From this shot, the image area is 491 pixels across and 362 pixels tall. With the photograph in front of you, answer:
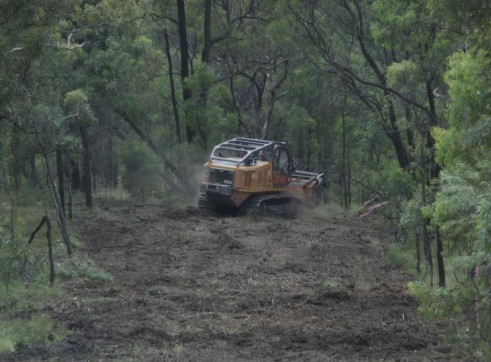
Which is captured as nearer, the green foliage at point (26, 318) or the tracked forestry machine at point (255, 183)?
the green foliage at point (26, 318)

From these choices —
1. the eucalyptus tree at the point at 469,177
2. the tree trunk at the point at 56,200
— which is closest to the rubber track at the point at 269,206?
the tree trunk at the point at 56,200

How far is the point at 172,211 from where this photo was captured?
33.2m

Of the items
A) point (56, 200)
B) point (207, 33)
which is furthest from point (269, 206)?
point (56, 200)

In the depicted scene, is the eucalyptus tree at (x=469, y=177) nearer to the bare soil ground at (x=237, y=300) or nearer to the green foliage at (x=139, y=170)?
the bare soil ground at (x=237, y=300)

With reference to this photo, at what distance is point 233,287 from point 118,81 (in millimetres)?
14483

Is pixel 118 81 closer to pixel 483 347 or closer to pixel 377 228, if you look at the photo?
pixel 377 228

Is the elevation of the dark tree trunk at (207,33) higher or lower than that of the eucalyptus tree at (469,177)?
higher

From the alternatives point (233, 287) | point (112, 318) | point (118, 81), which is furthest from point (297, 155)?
point (112, 318)

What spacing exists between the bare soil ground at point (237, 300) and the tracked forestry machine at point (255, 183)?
259cm

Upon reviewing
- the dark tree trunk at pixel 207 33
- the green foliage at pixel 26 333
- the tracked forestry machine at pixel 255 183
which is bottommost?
the green foliage at pixel 26 333

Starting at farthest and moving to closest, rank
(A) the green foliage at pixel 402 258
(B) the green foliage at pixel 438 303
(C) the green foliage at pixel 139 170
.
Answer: (C) the green foliage at pixel 139 170 → (A) the green foliage at pixel 402 258 → (B) the green foliage at pixel 438 303

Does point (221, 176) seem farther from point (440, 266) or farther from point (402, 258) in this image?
point (440, 266)

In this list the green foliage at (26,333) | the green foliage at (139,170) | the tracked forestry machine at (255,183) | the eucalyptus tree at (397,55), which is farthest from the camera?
the green foliage at (139,170)

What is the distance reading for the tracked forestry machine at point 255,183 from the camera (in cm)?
3178
